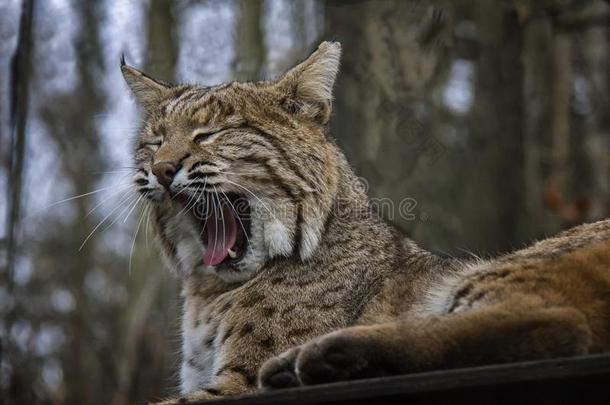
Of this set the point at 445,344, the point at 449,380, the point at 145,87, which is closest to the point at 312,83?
the point at 145,87

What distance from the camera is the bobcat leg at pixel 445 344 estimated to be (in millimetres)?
3812

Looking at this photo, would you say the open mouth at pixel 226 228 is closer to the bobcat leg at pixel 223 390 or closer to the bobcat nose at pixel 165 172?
the bobcat nose at pixel 165 172

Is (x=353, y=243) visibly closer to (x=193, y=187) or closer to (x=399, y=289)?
(x=399, y=289)

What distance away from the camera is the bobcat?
541 cm

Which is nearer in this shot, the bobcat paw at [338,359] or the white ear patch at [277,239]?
the bobcat paw at [338,359]

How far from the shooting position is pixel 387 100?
11133 millimetres

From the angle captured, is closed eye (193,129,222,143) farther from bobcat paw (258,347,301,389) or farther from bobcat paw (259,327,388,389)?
bobcat paw (259,327,388,389)

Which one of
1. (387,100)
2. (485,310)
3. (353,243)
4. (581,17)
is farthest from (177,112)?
(581,17)

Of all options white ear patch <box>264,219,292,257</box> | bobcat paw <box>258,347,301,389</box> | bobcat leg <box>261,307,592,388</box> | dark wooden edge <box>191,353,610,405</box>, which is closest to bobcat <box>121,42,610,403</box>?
white ear patch <box>264,219,292,257</box>

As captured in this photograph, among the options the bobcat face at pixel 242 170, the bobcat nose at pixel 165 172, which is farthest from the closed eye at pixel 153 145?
the bobcat nose at pixel 165 172

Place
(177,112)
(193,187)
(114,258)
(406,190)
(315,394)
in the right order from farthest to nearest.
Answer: (114,258) < (406,190) < (177,112) < (193,187) < (315,394)

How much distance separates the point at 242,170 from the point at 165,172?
1.40 ft

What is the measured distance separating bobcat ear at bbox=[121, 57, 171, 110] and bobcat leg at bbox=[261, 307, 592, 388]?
9.04ft

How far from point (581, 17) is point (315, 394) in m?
10.9
